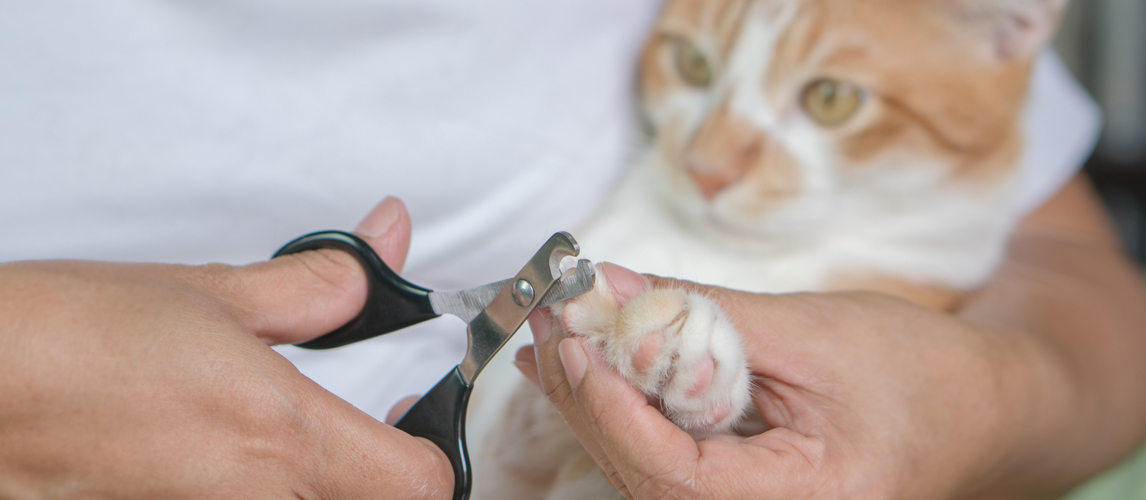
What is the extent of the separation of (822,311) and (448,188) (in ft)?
1.48

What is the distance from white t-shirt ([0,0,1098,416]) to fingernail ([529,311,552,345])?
31cm

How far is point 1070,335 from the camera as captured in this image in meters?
0.97

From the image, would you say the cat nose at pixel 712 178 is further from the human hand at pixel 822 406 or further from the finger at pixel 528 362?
the finger at pixel 528 362

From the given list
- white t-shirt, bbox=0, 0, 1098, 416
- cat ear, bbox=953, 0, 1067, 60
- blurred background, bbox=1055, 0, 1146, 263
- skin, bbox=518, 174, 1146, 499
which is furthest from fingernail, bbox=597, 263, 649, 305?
blurred background, bbox=1055, 0, 1146, 263

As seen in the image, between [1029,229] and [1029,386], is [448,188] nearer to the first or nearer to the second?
[1029,386]

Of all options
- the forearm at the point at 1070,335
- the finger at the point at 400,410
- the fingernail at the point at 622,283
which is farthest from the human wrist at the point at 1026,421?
the finger at the point at 400,410

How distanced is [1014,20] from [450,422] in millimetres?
948

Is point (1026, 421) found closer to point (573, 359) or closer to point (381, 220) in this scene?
point (573, 359)

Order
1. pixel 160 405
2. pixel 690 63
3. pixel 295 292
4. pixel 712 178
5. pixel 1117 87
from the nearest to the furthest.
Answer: pixel 160 405 < pixel 295 292 < pixel 712 178 < pixel 690 63 < pixel 1117 87

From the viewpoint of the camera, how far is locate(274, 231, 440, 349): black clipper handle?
0.54 metres

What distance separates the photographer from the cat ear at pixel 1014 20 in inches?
37.4

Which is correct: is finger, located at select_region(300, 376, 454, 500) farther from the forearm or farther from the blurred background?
the blurred background

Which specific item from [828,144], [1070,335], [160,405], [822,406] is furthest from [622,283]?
[1070,335]

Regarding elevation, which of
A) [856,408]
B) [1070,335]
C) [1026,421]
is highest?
[856,408]
